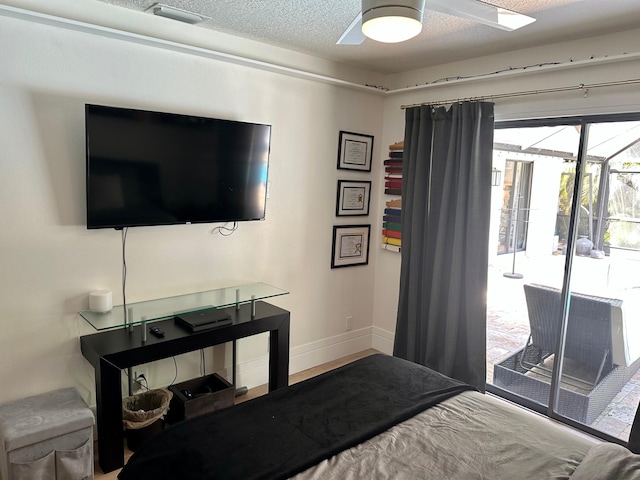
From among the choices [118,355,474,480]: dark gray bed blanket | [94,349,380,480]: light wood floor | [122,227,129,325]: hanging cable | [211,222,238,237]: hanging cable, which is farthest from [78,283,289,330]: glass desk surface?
[118,355,474,480]: dark gray bed blanket

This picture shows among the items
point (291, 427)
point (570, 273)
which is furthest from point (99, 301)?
point (570, 273)

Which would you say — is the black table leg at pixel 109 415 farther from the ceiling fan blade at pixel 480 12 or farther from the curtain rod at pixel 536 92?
the curtain rod at pixel 536 92

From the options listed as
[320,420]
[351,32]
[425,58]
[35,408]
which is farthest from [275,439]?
[425,58]

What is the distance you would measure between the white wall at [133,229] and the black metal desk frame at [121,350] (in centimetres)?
25

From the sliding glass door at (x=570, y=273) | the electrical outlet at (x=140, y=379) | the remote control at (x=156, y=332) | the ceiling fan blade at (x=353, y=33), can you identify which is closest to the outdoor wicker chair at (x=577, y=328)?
the sliding glass door at (x=570, y=273)

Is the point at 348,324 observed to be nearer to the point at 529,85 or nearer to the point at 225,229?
the point at 225,229

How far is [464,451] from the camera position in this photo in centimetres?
174

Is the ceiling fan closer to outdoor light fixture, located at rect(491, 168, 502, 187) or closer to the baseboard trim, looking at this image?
outdoor light fixture, located at rect(491, 168, 502, 187)

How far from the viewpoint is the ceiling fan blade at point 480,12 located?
5.90 ft

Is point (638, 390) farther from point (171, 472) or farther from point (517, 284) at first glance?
point (171, 472)

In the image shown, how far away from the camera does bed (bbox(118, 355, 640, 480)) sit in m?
1.59

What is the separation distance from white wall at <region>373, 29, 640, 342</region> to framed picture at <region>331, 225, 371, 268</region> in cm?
16

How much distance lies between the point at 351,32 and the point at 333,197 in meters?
1.89

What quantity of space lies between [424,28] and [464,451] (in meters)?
2.34
